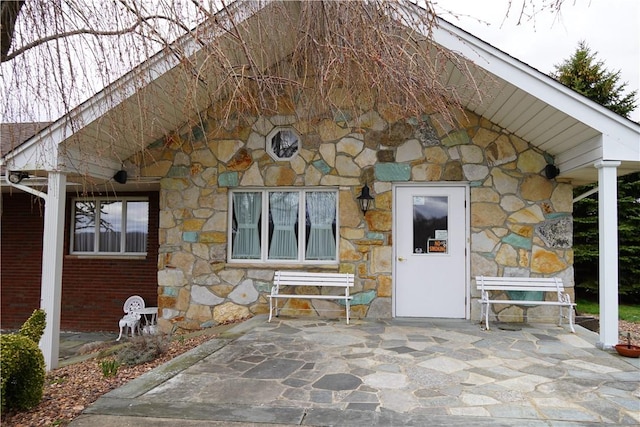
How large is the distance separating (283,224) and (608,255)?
442 centimetres

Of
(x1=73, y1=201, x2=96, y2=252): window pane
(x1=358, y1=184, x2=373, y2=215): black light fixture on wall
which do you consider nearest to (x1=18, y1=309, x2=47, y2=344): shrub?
(x1=358, y1=184, x2=373, y2=215): black light fixture on wall

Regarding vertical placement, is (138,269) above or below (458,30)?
below

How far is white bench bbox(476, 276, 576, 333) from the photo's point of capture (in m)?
Result: 6.23

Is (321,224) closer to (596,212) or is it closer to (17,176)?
(17,176)

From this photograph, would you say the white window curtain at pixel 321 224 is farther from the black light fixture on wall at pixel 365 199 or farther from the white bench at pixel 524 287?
the white bench at pixel 524 287

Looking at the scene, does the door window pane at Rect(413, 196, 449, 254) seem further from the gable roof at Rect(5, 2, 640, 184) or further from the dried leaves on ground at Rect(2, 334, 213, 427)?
the dried leaves on ground at Rect(2, 334, 213, 427)

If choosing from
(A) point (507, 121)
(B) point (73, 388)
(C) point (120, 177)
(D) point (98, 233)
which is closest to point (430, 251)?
(A) point (507, 121)

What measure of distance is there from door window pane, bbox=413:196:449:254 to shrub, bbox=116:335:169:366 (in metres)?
3.86

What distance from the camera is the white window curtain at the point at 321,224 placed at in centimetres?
707

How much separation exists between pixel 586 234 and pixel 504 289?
5871 mm

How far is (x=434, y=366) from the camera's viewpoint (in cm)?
443

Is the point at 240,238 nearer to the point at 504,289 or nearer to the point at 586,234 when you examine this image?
the point at 504,289

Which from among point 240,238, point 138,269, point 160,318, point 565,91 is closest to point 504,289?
point 565,91

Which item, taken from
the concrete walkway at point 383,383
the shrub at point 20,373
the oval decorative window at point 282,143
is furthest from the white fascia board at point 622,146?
the shrub at point 20,373
